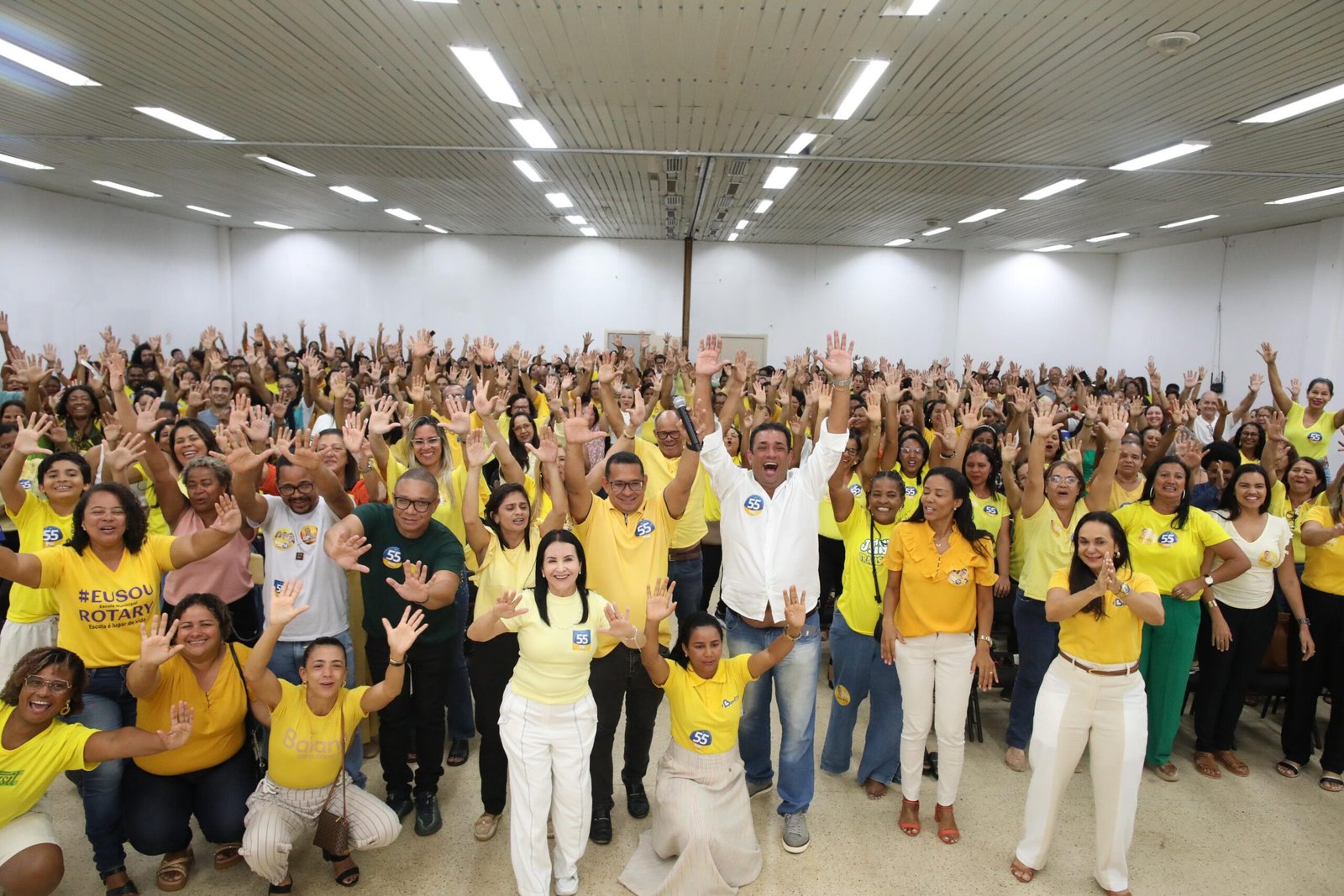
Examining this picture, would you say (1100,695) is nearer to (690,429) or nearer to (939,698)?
(939,698)

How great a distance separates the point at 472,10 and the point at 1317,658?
19.1ft

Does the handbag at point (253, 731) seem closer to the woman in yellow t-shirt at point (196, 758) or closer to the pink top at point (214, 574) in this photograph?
the woman in yellow t-shirt at point (196, 758)

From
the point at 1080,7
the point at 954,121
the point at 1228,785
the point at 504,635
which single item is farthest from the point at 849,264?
the point at 504,635

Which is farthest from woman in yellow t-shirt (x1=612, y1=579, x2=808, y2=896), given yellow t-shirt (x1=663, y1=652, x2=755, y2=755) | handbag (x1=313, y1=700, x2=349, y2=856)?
handbag (x1=313, y1=700, x2=349, y2=856)

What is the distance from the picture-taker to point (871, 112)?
595cm

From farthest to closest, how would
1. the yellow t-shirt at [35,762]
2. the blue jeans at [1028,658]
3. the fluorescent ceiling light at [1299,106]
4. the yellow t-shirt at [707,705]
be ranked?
1. the fluorescent ceiling light at [1299,106]
2. the blue jeans at [1028,658]
3. the yellow t-shirt at [707,705]
4. the yellow t-shirt at [35,762]

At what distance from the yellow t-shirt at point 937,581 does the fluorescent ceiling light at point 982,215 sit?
27.6 feet

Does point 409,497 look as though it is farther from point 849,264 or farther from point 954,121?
point 849,264

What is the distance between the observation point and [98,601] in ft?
9.70

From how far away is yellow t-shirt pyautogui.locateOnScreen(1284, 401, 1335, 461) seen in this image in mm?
6258

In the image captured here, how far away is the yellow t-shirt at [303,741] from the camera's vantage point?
2.90 meters

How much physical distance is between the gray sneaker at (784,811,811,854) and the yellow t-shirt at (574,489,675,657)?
3.65 feet

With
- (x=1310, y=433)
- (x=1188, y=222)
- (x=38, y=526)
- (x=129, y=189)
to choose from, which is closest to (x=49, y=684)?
(x=38, y=526)

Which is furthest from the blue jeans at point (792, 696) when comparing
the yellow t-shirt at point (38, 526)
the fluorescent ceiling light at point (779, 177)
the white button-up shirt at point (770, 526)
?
the fluorescent ceiling light at point (779, 177)
